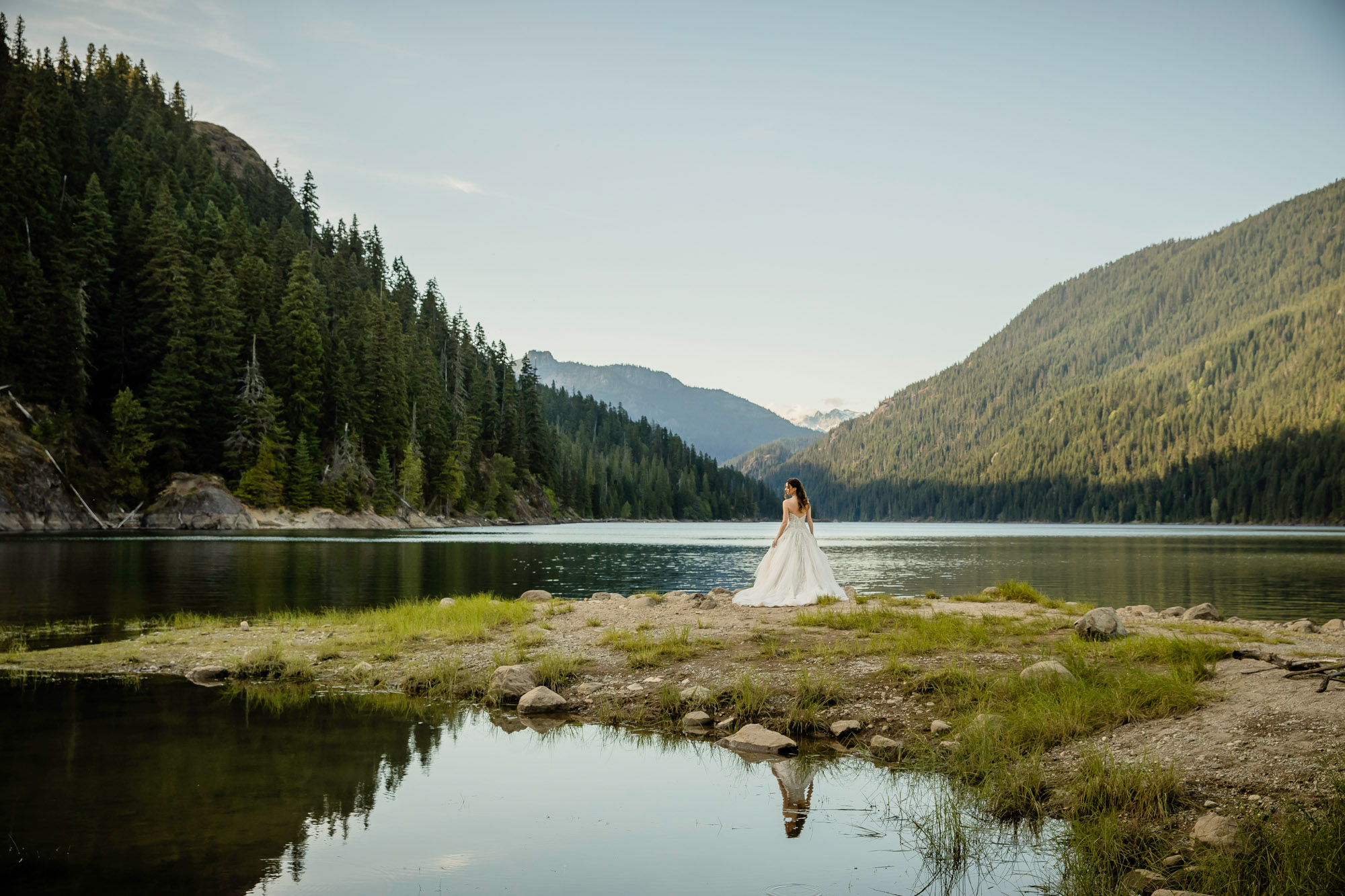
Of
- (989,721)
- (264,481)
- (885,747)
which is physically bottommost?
(885,747)

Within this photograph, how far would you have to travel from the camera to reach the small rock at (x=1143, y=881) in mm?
7098

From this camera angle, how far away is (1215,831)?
25.0 ft

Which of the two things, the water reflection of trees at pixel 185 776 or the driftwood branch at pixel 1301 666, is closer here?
the water reflection of trees at pixel 185 776

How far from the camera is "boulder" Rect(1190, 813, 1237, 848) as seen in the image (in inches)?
294

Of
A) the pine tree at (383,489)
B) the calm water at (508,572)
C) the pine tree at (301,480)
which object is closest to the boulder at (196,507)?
the pine tree at (301,480)

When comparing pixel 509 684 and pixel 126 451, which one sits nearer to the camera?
pixel 509 684

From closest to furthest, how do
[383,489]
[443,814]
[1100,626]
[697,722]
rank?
[443,814], [697,722], [1100,626], [383,489]

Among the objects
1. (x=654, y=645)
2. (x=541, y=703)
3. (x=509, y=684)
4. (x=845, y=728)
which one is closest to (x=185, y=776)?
(x=541, y=703)

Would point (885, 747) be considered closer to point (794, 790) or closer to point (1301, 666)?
point (794, 790)

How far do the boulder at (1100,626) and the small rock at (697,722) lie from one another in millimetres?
8398

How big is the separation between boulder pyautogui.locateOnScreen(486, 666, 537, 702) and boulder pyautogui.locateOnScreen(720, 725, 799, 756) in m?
4.31

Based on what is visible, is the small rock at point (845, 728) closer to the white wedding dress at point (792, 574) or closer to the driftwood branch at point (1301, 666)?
the driftwood branch at point (1301, 666)

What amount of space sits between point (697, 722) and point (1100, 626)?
8.87m

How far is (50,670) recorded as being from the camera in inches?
656
